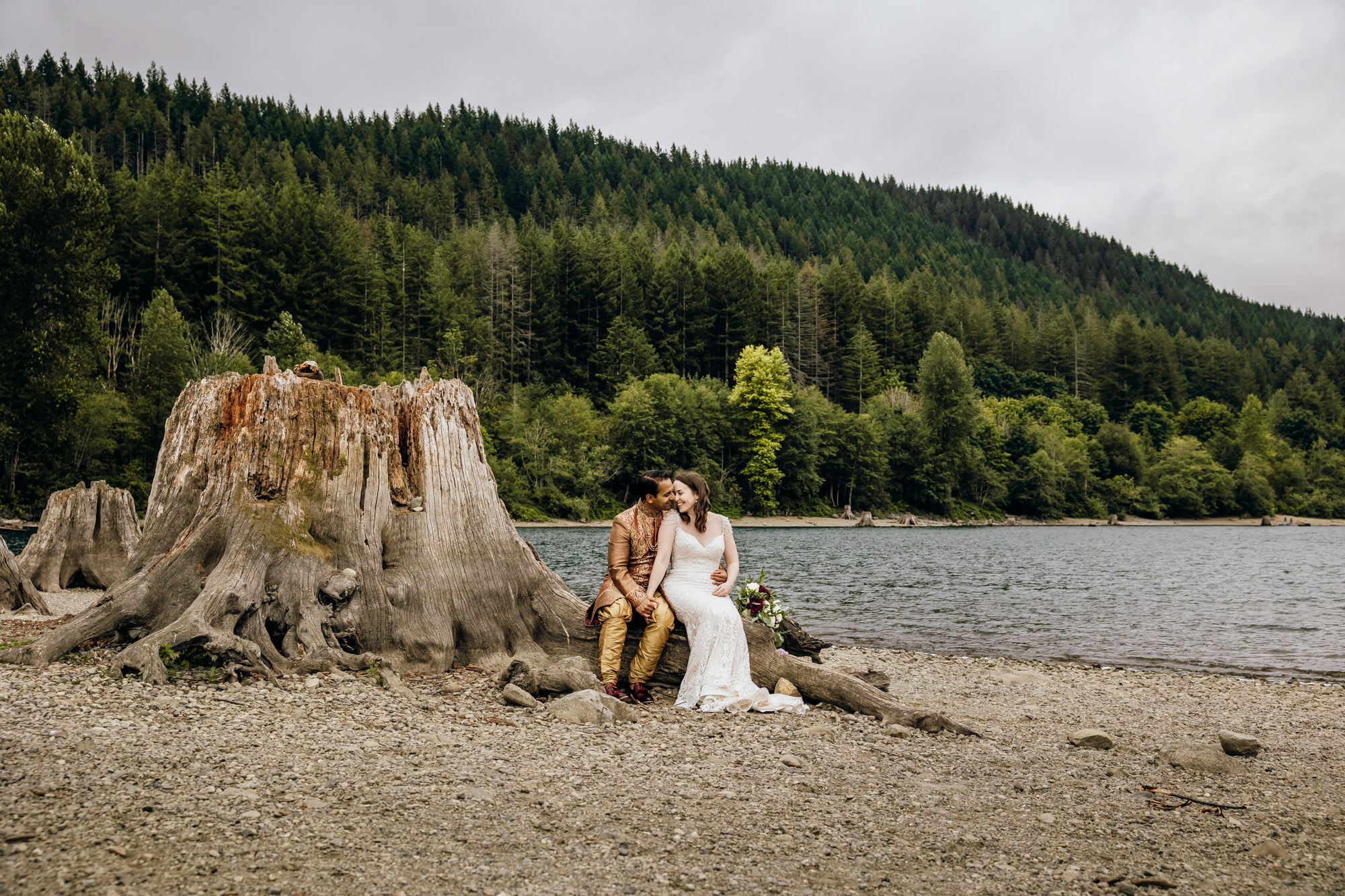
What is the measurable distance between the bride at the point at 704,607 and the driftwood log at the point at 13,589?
41.6ft

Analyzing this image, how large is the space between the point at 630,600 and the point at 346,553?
3.55 m

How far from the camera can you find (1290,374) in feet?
536

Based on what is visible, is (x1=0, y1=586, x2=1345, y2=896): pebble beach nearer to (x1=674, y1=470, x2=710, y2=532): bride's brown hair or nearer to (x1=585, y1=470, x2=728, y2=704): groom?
(x1=585, y1=470, x2=728, y2=704): groom

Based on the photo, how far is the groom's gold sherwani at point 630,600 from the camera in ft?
30.9

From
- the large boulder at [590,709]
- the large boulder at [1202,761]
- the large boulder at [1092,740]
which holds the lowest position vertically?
the large boulder at [1092,740]

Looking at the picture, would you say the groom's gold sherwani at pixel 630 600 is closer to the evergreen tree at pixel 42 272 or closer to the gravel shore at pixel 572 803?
the gravel shore at pixel 572 803

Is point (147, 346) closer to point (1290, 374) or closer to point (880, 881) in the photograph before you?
point (880, 881)

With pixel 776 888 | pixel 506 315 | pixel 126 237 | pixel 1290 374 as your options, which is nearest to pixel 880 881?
pixel 776 888

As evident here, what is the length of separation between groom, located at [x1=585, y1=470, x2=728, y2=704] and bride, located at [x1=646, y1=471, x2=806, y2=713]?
0.56ft

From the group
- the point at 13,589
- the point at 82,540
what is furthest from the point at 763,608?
the point at 82,540

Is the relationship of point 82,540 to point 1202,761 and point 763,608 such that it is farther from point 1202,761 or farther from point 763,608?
point 1202,761

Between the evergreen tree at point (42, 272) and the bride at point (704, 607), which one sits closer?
the bride at point (704, 607)

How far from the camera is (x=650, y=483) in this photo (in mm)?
9773

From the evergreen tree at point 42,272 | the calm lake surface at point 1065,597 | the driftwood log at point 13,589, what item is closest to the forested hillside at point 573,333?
the evergreen tree at point 42,272
